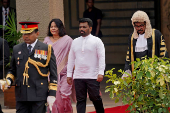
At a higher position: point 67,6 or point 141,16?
point 67,6

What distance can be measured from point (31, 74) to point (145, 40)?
2019mm

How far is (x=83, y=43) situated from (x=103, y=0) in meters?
7.50

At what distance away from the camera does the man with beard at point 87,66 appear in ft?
21.9

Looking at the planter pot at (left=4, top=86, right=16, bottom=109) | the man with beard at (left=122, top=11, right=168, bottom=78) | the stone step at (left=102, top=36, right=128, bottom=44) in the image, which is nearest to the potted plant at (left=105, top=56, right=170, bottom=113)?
the man with beard at (left=122, top=11, right=168, bottom=78)

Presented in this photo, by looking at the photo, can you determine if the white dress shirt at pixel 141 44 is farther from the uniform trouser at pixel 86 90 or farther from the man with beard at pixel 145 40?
the uniform trouser at pixel 86 90

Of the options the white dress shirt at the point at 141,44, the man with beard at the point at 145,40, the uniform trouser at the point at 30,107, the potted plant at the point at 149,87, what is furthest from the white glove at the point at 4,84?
the white dress shirt at the point at 141,44

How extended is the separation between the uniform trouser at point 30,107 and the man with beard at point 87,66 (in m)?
1.54

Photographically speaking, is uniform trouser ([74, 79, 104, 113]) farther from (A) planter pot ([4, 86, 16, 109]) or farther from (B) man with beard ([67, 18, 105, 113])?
(A) planter pot ([4, 86, 16, 109])

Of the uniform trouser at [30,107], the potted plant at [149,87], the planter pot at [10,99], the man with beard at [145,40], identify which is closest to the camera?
the potted plant at [149,87]

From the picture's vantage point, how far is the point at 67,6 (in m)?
14.1

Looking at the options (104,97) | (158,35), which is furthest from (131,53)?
(104,97)

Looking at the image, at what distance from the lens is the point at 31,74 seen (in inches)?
205

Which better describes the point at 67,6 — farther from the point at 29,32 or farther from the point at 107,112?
the point at 29,32

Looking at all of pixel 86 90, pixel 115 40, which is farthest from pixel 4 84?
pixel 115 40
